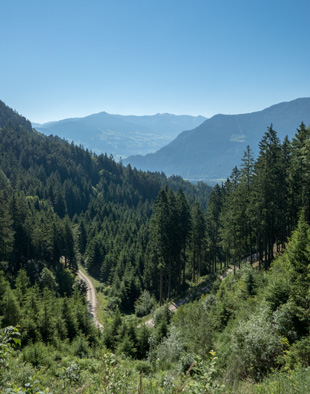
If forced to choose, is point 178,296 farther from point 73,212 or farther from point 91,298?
point 73,212

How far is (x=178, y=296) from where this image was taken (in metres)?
46.3

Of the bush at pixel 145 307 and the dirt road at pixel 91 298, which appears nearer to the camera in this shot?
the bush at pixel 145 307

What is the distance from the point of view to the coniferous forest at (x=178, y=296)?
10211 millimetres

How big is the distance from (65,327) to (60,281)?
34.2 m

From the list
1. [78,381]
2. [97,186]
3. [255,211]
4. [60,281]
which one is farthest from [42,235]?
[97,186]

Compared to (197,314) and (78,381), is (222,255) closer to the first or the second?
(197,314)

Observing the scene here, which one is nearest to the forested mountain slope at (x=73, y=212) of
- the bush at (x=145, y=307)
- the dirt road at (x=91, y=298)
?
the dirt road at (x=91, y=298)

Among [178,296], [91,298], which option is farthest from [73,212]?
[178,296]

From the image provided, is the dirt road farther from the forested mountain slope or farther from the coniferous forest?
the forested mountain slope

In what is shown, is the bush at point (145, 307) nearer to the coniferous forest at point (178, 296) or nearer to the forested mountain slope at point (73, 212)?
the coniferous forest at point (178, 296)

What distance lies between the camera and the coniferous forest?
10211mm

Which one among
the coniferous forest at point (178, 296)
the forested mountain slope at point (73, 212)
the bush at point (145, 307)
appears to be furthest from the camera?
the forested mountain slope at point (73, 212)

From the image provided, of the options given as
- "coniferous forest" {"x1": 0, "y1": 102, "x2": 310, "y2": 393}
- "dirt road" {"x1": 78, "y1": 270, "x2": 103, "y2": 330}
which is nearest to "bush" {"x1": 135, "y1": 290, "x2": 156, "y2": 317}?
"coniferous forest" {"x1": 0, "y1": 102, "x2": 310, "y2": 393}

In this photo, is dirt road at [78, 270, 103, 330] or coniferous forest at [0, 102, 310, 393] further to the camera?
dirt road at [78, 270, 103, 330]
